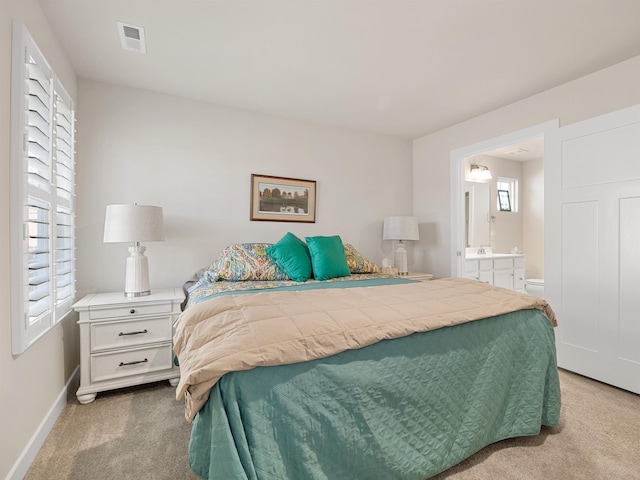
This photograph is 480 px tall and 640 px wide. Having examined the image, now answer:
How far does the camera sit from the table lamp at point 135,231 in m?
2.28

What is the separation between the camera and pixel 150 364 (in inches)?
90.7

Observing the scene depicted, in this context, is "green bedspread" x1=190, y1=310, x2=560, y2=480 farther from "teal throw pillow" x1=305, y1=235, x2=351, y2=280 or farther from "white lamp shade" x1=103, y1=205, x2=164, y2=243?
"white lamp shade" x1=103, y1=205, x2=164, y2=243

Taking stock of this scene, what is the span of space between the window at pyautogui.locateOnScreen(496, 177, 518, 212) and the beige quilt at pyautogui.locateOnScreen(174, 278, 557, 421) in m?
3.73

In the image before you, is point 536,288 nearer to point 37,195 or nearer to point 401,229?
point 401,229

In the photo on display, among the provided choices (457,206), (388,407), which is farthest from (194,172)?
(457,206)

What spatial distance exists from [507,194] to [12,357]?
601cm

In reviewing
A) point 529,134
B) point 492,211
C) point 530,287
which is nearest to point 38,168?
point 529,134

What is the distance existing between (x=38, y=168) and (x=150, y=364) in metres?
1.46

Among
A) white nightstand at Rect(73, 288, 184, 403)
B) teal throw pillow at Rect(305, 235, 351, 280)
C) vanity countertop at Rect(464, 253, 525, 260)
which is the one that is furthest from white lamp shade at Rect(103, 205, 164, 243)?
vanity countertop at Rect(464, 253, 525, 260)

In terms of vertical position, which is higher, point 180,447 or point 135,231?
point 135,231

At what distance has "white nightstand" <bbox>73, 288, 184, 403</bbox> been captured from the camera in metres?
2.13

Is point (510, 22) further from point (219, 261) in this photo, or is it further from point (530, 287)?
point (530, 287)

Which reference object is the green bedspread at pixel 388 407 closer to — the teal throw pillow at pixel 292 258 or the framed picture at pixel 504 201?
the teal throw pillow at pixel 292 258

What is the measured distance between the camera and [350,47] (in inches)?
85.0
